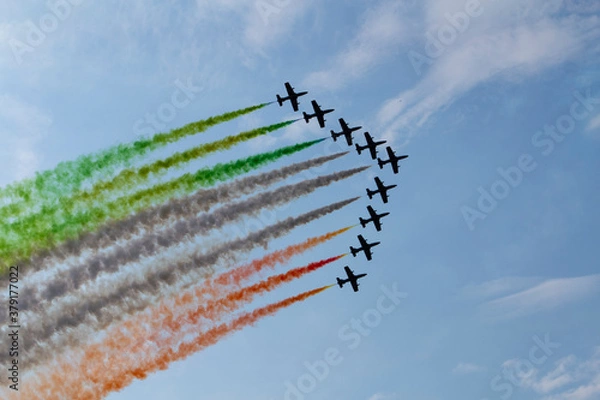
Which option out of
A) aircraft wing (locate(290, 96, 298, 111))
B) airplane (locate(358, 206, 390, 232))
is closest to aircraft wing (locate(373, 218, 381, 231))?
airplane (locate(358, 206, 390, 232))

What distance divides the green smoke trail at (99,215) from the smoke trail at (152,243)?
263cm

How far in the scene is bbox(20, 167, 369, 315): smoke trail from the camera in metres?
56.1

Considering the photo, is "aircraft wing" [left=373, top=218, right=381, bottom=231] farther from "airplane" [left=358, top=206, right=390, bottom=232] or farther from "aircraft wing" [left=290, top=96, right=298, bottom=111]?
"aircraft wing" [left=290, top=96, right=298, bottom=111]

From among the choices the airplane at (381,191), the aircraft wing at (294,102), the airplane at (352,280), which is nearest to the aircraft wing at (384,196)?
the airplane at (381,191)

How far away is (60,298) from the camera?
56312 mm

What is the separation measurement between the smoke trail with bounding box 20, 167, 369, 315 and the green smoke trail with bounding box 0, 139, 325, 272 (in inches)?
104

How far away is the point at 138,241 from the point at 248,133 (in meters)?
14.9

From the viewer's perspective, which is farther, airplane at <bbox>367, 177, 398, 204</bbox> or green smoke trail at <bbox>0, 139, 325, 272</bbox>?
airplane at <bbox>367, 177, 398, 204</bbox>

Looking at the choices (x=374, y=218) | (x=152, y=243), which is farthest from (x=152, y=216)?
(x=374, y=218)

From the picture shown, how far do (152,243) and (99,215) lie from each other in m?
4.89

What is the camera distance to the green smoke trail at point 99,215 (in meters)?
56.2

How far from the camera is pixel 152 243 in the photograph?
60.6 metres

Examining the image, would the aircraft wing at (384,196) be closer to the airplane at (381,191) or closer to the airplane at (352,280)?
the airplane at (381,191)

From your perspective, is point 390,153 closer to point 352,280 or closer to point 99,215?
point 352,280
